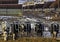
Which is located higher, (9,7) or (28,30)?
(9,7)

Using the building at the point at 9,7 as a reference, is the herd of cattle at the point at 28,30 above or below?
below

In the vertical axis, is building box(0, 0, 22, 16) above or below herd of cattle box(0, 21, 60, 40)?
above

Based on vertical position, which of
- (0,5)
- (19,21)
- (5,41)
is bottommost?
(5,41)

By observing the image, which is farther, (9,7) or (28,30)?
(9,7)

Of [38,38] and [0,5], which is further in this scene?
[0,5]

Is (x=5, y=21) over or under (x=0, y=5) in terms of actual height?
under

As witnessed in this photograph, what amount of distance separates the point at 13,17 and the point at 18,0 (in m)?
0.29

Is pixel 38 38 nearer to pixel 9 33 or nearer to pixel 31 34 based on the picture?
pixel 31 34

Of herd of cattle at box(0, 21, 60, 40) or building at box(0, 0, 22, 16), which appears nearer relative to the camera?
herd of cattle at box(0, 21, 60, 40)

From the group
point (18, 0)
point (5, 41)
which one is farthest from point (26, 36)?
point (18, 0)

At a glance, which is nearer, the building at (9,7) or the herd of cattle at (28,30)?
the herd of cattle at (28,30)

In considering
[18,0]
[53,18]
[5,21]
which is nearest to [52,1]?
[53,18]

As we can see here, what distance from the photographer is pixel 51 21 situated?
2957 mm

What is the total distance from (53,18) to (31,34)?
39 cm
